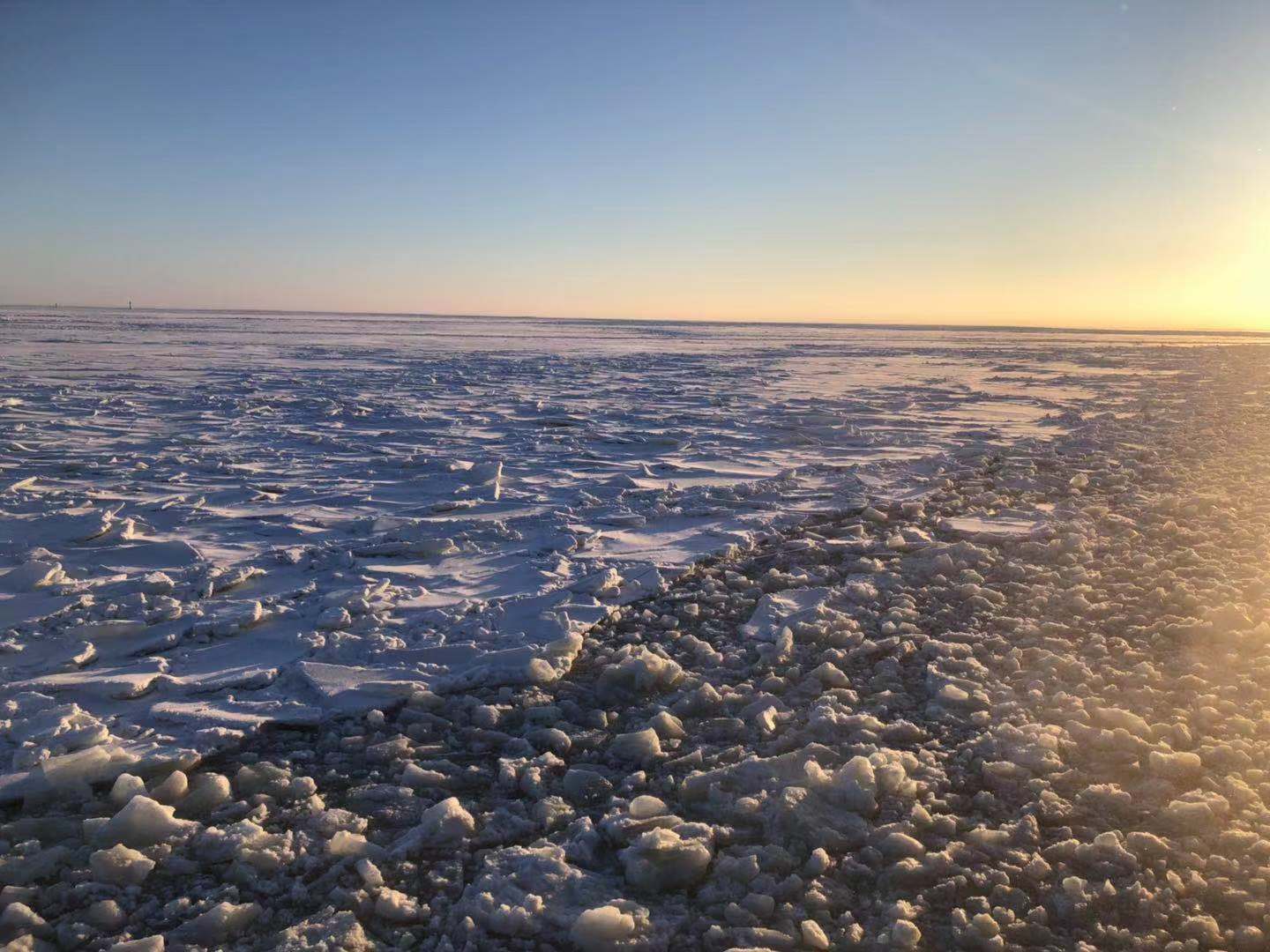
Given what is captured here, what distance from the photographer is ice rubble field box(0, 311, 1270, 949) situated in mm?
1995

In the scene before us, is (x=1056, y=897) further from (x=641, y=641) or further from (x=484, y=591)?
(x=484, y=591)

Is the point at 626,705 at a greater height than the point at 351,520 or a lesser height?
lesser

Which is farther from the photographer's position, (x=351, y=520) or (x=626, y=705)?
(x=351, y=520)

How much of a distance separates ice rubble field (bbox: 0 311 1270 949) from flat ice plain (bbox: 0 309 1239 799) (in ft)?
0.10

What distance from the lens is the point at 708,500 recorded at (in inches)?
242

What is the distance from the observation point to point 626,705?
119 inches

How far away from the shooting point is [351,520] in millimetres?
5426

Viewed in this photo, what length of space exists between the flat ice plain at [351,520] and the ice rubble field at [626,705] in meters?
0.03

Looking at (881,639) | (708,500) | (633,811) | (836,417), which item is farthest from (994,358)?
(633,811)

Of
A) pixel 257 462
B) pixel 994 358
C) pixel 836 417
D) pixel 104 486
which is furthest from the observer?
pixel 994 358

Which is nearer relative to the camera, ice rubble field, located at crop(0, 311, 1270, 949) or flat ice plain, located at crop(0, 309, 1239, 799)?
ice rubble field, located at crop(0, 311, 1270, 949)

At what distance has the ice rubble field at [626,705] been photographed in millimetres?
1995

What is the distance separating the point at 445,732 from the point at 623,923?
3.92 ft

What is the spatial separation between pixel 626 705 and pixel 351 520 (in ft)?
10.4
